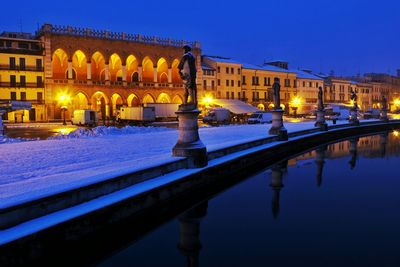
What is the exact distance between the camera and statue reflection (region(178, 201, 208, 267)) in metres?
7.43

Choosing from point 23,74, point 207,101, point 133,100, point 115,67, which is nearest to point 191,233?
point 23,74

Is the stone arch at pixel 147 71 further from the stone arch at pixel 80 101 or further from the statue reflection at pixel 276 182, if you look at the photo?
the statue reflection at pixel 276 182

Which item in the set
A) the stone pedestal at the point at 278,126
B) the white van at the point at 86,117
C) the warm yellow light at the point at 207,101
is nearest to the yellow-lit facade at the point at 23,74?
the white van at the point at 86,117

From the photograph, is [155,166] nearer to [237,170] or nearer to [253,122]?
[237,170]

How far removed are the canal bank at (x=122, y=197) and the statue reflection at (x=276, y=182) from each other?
782 millimetres

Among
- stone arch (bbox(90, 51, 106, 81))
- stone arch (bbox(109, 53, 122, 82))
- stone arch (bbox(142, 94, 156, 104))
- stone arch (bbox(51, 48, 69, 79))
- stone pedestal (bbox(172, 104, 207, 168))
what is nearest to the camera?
stone pedestal (bbox(172, 104, 207, 168))

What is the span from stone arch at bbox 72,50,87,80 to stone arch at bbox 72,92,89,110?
2256 millimetres

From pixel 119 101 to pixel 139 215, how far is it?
44.5 m

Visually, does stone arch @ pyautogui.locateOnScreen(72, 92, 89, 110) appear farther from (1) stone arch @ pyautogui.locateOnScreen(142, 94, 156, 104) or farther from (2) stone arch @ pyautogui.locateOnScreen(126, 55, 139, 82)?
(1) stone arch @ pyautogui.locateOnScreen(142, 94, 156, 104)

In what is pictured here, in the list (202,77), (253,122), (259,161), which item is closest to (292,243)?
(259,161)

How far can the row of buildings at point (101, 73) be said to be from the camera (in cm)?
4491

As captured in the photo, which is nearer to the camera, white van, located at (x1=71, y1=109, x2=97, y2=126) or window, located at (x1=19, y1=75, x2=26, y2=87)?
white van, located at (x1=71, y1=109, x2=97, y2=126)

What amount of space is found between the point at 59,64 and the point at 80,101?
4852 millimetres

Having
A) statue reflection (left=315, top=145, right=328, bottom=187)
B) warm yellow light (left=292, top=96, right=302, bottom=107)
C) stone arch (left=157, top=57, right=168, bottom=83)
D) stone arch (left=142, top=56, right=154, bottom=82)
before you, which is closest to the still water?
statue reflection (left=315, top=145, right=328, bottom=187)
